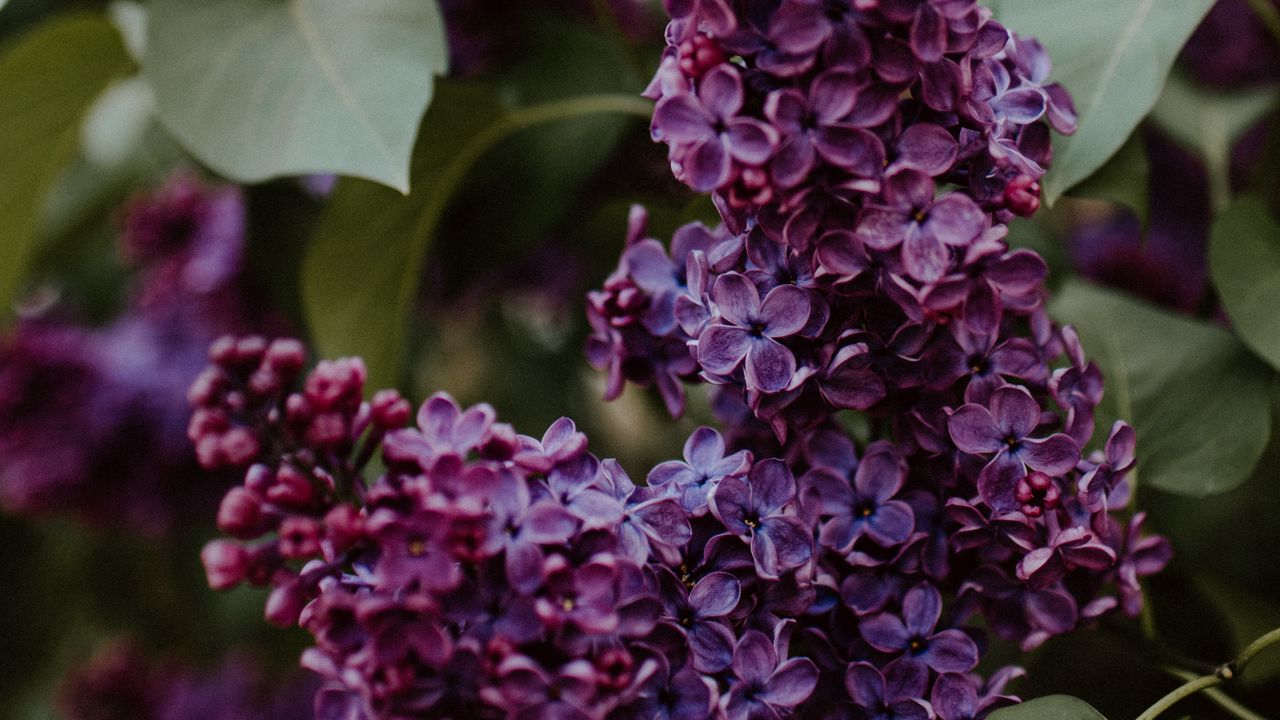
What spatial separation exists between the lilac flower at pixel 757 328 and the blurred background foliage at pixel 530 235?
0.56 ft

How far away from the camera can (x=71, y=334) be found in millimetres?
1229

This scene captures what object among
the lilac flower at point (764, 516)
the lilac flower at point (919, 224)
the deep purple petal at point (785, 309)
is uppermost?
the lilac flower at point (919, 224)

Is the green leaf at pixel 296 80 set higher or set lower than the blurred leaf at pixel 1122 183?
lower

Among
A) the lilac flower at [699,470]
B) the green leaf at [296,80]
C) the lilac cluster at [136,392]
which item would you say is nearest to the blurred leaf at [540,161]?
the green leaf at [296,80]

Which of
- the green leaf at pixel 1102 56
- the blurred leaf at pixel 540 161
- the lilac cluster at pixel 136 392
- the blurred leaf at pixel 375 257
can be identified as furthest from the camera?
the lilac cluster at pixel 136 392

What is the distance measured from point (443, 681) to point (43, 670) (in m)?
1.41

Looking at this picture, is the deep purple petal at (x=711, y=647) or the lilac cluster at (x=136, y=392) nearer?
the deep purple petal at (x=711, y=647)

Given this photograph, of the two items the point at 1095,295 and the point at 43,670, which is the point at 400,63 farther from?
the point at 43,670

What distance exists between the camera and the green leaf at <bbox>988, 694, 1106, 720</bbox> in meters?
0.49

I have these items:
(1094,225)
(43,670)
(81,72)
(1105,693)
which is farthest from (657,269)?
(43,670)

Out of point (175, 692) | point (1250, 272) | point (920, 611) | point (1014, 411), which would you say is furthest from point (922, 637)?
point (175, 692)

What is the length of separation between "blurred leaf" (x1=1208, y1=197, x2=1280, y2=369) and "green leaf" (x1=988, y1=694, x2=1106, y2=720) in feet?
0.79

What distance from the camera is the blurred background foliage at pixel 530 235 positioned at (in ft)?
2.20

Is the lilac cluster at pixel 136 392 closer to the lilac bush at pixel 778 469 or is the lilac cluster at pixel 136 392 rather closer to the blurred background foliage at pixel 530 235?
the blurred background foliage at pixel 530 235
